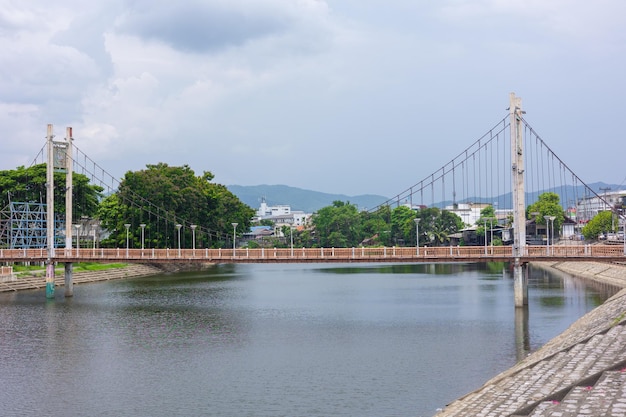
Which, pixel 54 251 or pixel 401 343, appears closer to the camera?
pixel 401 343

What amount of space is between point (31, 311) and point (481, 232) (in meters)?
91.7

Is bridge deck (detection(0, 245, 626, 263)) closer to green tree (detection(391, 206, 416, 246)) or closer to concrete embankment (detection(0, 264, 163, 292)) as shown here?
concrete embankment (detection(0, 264, 163, 292))

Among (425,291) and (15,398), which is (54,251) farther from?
(15,398)

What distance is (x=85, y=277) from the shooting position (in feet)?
247

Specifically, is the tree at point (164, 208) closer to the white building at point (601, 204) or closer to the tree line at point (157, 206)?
the tree line at point (157, 206)

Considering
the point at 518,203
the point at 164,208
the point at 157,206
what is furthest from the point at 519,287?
the point at 164,208

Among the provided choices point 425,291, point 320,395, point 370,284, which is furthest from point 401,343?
point 370,284

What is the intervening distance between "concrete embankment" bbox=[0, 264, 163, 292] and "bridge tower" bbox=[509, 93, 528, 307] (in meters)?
44.0

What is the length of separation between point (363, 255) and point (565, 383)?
1130 inches

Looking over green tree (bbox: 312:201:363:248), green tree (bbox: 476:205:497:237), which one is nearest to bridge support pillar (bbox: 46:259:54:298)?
green tree (bbox: 476:205:497:237)

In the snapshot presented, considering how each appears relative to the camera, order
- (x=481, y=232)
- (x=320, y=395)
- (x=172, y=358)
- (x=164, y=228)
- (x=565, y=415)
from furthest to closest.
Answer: (x=481, y=232) < (x=164, y=228) < (x=172, y=358) < (x=320, y=395) < (x=565, y=415)

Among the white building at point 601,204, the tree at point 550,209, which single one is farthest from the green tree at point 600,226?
the tree at point 550,209

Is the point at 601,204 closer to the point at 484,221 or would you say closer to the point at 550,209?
the point at 484,221

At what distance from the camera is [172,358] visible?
31.4 meters
